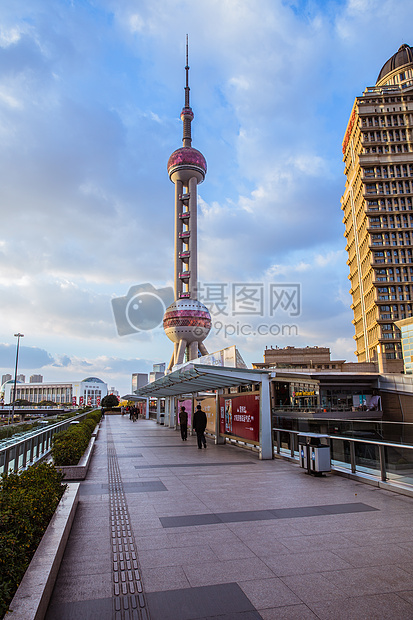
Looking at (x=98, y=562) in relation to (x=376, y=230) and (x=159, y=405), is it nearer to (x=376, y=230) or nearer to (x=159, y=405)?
(x=159, y=405)

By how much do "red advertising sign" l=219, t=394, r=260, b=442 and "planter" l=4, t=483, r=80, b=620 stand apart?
A: 8751mm

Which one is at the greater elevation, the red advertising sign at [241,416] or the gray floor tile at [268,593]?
the red advertising sign at [241,416]

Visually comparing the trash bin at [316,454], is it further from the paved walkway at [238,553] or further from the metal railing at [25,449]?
the metal railing at [25,449]

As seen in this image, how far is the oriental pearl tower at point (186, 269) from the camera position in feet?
359

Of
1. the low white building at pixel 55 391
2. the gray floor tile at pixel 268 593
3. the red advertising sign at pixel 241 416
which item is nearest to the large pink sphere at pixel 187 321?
the low white building at pixel 55 391

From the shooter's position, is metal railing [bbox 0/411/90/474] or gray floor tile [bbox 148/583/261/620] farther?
metal railing [bbox 0/411/90/474]

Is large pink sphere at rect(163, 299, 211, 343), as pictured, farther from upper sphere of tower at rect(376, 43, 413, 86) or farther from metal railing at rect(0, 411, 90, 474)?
metal railing at rect(0, 411, 90, 474)

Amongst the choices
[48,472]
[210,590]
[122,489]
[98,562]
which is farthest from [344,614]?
[122,489]

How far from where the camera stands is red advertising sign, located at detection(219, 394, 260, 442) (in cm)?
1373

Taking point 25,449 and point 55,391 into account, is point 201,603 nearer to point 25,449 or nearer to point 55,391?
point 25,449

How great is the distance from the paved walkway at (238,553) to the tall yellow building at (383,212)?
7107 cm

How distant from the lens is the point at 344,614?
3.62 metres

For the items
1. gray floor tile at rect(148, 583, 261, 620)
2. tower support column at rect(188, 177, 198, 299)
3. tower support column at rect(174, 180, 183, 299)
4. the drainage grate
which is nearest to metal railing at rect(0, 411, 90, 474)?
the drainage grate

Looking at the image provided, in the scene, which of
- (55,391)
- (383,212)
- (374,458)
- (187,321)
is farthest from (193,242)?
(374,458)
